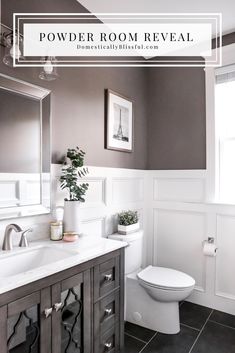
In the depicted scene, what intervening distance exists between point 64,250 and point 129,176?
1.27 m

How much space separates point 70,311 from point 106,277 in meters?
0.31

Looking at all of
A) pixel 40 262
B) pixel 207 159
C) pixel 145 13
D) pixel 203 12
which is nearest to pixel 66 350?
pixel 40 262

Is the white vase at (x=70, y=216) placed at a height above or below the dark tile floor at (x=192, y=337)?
above

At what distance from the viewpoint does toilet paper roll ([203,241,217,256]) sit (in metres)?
2.34

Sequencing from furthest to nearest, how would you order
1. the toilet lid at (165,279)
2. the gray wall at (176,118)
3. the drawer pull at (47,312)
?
the gray wall at (176,118)
the toilet lid at (165,279)
the drawer pull at (47,312)

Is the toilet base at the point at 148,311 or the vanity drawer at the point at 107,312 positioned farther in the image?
the toilet base at the point at 148,311

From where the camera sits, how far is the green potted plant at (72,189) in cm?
172

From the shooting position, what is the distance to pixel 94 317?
1.44 metres

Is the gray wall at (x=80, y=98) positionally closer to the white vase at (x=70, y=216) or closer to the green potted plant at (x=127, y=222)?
the white vase at (x=70, y=216)

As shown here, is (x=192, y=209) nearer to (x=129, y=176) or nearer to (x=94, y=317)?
(x=129, y=176)

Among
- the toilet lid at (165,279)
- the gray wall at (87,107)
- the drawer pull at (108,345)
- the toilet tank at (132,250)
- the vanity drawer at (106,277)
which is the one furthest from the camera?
the toilet tank at (132,250)

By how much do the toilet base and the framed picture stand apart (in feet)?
4.06

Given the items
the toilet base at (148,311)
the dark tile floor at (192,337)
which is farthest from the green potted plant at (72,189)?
the dark tile floor at (192,337)

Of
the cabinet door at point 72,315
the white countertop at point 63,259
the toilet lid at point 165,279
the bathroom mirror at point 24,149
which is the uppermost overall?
the bathroom mirror at point 24,149
